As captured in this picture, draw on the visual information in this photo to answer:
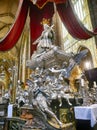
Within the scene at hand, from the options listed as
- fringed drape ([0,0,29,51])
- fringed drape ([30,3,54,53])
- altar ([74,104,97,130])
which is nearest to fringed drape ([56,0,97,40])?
fringed drape ([30,3,54,53])

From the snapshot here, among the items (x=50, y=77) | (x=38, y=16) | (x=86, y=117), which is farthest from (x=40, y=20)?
(x=86, y=117)

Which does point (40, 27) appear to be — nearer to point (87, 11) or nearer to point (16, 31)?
point (16, 31)

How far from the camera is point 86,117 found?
6.98 ft

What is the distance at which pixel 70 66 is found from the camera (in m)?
3.11

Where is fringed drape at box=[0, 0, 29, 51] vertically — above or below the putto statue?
above

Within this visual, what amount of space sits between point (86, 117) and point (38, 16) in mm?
3613

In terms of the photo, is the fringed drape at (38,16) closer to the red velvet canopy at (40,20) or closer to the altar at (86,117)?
the red velvet canopy at (40,20)

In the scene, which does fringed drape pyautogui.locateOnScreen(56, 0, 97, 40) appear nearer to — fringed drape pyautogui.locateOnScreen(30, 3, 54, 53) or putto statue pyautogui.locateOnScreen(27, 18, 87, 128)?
putto statue pyautogui.locateOnScreen(27, 18, 87, 128)

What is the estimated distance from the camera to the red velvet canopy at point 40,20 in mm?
3420

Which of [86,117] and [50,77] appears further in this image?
[50,77]

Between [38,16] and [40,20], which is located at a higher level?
[38,16]

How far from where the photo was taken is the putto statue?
7.77 feet

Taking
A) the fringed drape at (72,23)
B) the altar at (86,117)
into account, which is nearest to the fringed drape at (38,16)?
the fringed drape at (72,23)

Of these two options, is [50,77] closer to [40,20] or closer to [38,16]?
[40,20]
